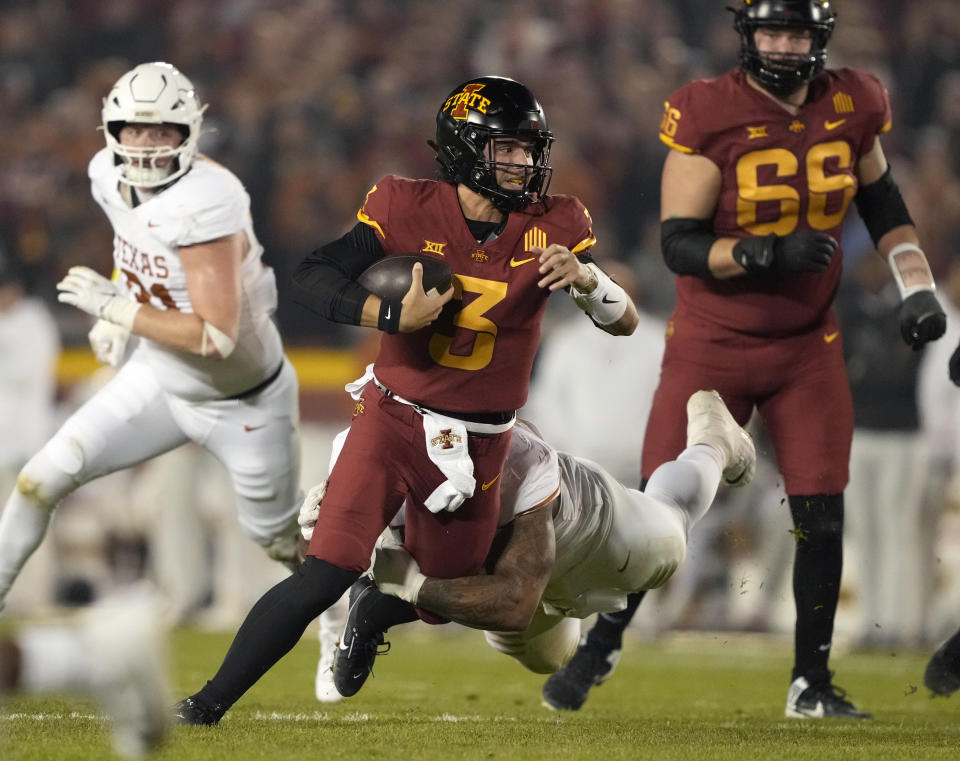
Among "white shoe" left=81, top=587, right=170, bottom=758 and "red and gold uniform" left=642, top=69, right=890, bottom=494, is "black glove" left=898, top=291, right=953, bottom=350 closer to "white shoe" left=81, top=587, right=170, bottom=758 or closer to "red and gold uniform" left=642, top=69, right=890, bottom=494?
"red and gold uniform" left=642, top=69, right=890, bottom=494

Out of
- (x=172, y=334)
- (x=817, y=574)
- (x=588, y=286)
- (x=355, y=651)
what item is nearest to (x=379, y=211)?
(x=588, y=286)

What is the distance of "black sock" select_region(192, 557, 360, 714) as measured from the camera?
3.97m

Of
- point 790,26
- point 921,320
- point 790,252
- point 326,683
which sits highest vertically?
point 790,26

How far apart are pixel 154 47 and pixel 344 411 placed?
371 centimetres

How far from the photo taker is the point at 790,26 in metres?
4.80

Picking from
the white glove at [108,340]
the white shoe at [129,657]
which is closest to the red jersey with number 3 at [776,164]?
the white glove at [108,340]

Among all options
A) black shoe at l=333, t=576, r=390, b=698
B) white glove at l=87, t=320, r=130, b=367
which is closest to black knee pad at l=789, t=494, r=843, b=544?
black shoe at l=333, t=576, r=390, b=698

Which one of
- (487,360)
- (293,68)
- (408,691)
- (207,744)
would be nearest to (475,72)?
(293,68)

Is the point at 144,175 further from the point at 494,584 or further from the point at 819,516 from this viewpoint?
the point at 819,516

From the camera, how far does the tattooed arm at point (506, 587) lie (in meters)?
4.19

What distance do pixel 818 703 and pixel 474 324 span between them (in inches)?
66.9

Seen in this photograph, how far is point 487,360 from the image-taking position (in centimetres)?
422

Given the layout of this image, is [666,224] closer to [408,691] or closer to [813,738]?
[813,738]

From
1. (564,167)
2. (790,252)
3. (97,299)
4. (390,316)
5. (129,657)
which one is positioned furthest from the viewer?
(564,167)
